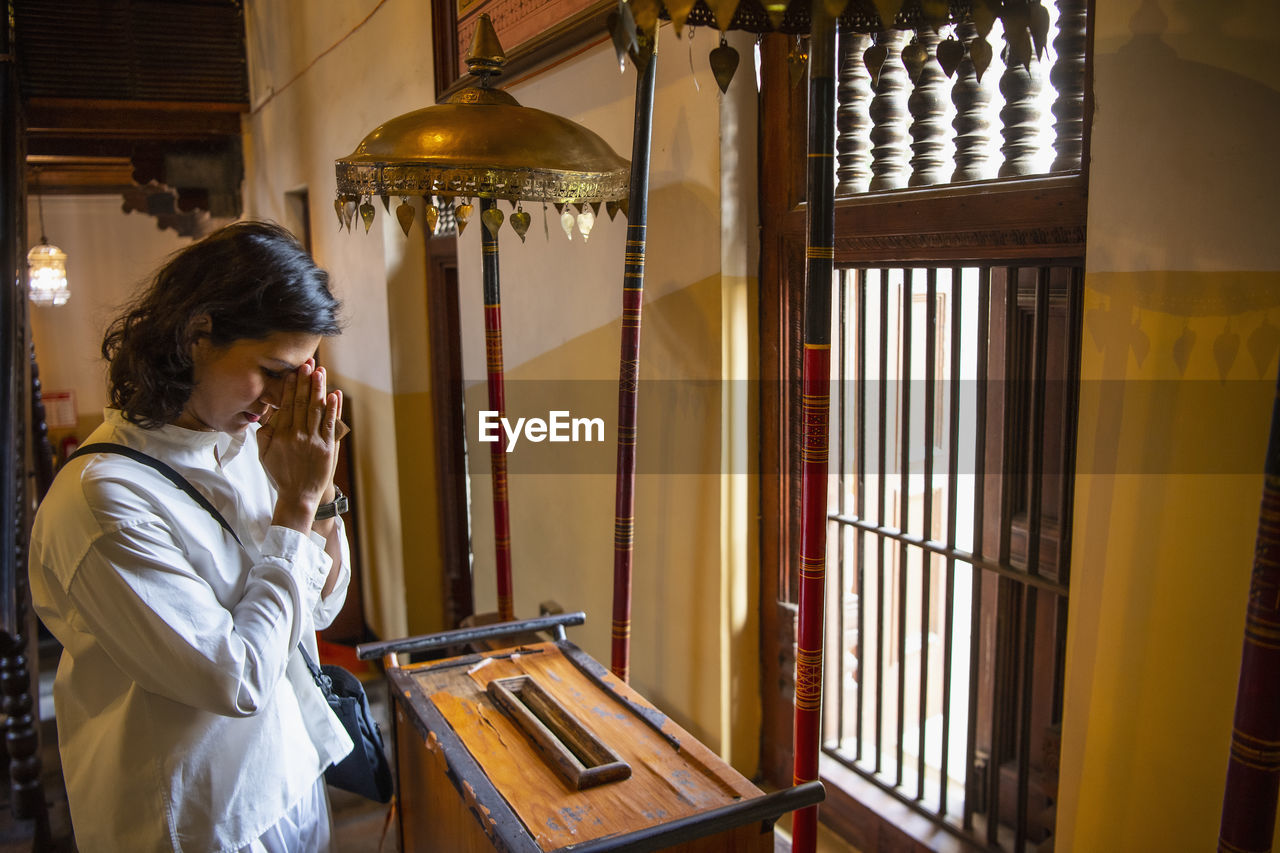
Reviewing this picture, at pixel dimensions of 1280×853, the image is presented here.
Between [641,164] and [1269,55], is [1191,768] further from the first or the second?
[641,164]

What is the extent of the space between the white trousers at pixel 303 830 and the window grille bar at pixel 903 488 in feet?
4.16

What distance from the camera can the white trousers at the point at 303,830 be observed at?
1654 mm

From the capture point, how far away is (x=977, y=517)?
188 cm

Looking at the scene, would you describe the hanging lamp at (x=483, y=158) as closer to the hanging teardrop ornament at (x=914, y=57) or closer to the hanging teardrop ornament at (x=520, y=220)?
the hanging teardrop ornament at (x=520, y=220)

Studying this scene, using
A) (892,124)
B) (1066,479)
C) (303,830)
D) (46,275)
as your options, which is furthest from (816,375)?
(46,275)

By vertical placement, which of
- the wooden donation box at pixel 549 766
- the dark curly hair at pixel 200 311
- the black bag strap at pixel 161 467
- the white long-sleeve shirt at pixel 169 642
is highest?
the dark curly hair at pixel 200 311

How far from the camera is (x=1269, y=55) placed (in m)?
1.16

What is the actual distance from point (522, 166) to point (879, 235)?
74 cm

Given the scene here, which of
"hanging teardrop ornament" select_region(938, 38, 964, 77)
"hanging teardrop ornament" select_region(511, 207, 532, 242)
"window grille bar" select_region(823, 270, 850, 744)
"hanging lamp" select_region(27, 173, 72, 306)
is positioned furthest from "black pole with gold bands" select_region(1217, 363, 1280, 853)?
"hanging lamp" select_region(27, 173, 72, 306)

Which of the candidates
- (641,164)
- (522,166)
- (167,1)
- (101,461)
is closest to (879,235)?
(641,164)

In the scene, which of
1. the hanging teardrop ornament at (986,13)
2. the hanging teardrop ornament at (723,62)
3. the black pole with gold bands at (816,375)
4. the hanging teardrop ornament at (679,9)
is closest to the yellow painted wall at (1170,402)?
the hanging teardrop ornament at (986,13)

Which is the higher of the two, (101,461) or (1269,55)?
(1269,55)

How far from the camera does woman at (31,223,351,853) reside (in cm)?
137

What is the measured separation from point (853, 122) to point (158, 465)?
60.9 inches
